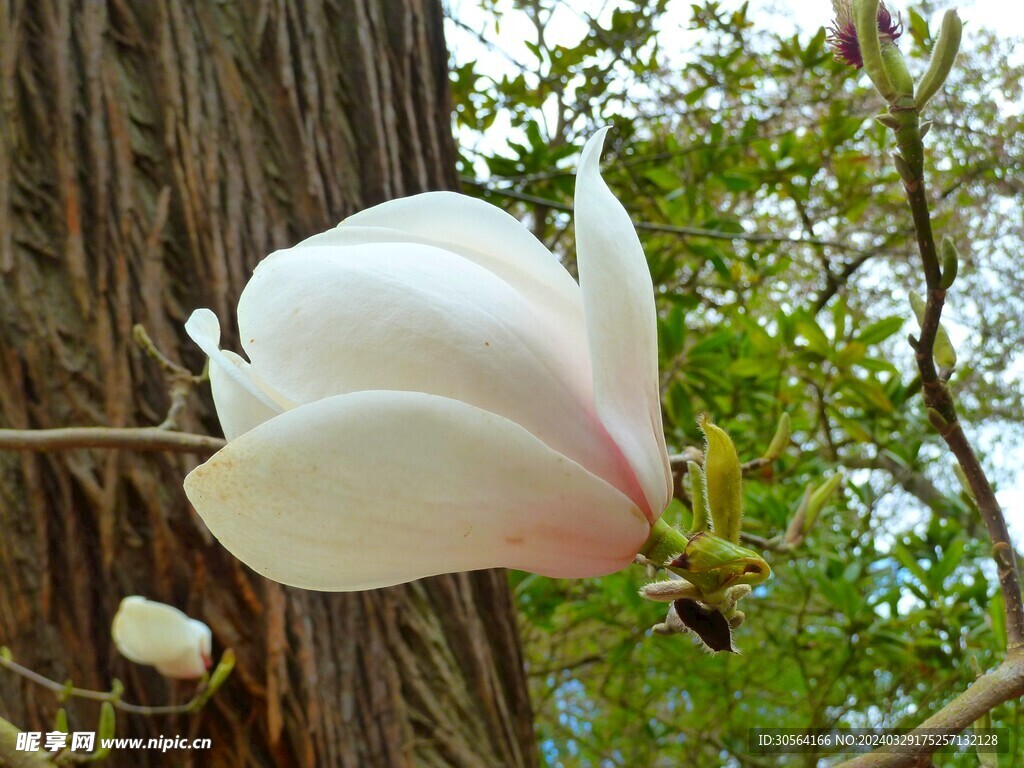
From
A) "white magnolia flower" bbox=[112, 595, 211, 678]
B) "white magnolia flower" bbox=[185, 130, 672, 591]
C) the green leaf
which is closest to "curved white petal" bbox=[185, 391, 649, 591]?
"white magnolia flower" bbox=[185, 130, 672, 591]

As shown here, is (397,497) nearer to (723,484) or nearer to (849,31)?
(723,484)

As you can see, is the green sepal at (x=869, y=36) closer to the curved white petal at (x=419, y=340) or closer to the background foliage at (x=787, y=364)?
the curved white petal at (x=419, y=340)

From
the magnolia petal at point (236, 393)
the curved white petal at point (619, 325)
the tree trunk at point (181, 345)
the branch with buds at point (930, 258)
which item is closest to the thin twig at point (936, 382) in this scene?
the branch with buds at point (930, 258)

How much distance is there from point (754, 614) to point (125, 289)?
117cm

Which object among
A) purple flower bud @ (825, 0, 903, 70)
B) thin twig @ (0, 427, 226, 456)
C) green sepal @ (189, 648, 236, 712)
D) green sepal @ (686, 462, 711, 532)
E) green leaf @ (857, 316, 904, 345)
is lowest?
green sepal @ (189, 648, 236, 712)

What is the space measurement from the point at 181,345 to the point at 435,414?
67 centimetres

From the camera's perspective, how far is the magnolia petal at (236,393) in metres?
0.27

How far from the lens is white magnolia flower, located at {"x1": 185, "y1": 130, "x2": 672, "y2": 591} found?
9.5 inches

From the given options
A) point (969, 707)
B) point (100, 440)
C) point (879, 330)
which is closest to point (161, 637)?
point (100, 440)

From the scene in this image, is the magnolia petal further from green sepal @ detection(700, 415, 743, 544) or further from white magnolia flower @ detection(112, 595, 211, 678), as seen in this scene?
white magnolia flower @ detection(112, 595, 211, 678)

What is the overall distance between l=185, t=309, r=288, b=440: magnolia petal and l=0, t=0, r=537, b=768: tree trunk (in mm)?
530

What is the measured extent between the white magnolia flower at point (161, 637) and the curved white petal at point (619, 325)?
21.6 inches

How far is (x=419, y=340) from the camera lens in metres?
0.26

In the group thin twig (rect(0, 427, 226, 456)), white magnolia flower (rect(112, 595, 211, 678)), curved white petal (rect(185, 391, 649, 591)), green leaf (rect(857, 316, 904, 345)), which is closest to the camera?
curved white petal (rect(185, 391, 649, 591))
